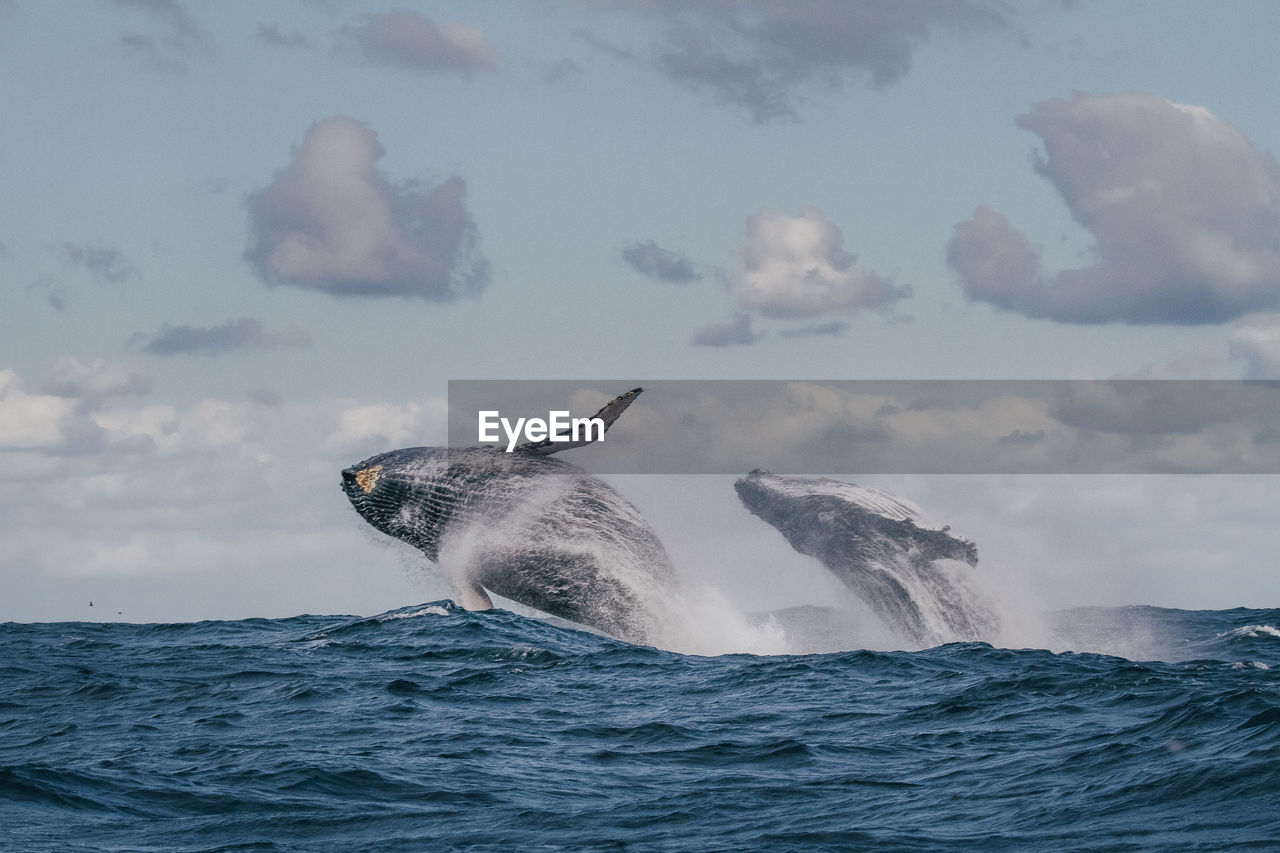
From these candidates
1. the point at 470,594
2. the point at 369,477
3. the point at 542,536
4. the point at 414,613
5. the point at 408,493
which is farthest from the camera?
the point at 414,613

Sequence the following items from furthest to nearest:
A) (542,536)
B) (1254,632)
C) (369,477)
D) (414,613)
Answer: (1254,632), (414,613), (369,477), (542,536)

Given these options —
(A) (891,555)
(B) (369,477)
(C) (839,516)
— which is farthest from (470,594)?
(A) (891,555)

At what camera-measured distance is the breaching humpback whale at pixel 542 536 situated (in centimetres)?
2159

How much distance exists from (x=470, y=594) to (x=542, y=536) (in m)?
1.64

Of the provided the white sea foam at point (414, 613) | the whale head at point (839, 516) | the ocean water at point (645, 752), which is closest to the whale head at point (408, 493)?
the ocean water at point (645, 752)

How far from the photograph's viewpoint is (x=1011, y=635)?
74.8 ft

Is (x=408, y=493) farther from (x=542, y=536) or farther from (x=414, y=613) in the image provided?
(x=414, y=613)

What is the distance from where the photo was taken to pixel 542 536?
852 inches

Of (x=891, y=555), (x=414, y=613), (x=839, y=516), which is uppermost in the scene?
(x=839, y=516)

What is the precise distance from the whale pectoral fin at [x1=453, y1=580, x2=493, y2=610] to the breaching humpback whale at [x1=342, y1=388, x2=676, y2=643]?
17 millimetres

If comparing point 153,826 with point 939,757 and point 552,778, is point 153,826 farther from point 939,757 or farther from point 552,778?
point 939,757

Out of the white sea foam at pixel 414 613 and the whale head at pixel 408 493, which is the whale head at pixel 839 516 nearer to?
the whale head at pixel 408 493

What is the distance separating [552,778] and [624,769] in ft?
2.90

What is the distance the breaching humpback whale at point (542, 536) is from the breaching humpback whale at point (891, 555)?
2764 millimetres
